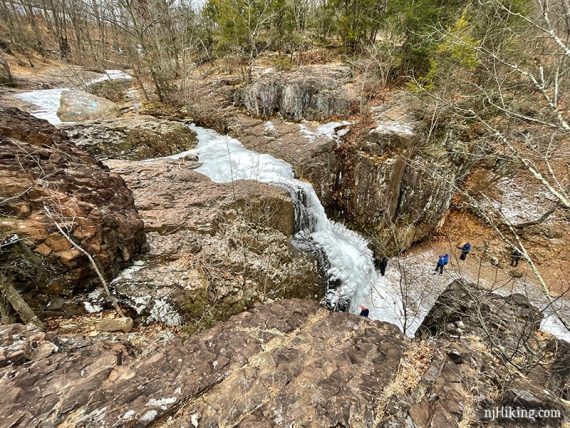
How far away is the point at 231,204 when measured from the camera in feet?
27.3

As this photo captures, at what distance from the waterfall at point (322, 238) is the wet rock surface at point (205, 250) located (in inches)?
26.2

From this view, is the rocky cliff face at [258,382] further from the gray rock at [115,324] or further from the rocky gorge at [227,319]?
the gray rock at [115,324]

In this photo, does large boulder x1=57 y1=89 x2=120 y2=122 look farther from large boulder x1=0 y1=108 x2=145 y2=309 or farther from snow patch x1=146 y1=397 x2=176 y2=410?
snow patch x1=146 y1=397 x2=176 y2=410

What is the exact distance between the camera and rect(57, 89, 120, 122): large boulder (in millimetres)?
11984

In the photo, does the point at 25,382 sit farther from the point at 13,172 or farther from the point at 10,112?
the point at 10,112

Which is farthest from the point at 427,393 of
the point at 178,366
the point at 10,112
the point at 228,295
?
the point at 10,112

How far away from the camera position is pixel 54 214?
4.78m

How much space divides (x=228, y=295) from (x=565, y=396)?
5777mm

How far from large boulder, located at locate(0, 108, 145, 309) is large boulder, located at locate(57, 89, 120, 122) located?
734cm

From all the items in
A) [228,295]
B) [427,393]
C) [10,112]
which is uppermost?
[10,112]

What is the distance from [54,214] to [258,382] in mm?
4678

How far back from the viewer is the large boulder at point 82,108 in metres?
12.0

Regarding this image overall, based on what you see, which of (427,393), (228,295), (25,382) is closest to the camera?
(25,382)

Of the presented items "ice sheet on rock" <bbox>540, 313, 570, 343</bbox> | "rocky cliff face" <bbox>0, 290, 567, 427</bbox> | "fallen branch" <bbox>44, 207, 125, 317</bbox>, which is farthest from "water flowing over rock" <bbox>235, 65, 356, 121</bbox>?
"rocky cliff face" <bbox>0, 290, 567, 427</bbox>
